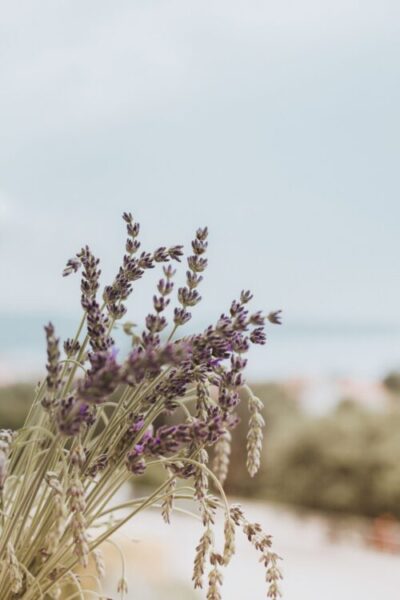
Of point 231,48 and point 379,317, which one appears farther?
point 379,317

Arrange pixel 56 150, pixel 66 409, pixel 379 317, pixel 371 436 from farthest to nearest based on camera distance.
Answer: pixel 56 150, pixel 379 317, pixel 371 436, pixel 66 409

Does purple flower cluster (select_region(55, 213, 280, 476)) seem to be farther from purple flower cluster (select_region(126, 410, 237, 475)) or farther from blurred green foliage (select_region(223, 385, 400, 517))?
blurred green foliage (select_region(223, 385, 400, 517))

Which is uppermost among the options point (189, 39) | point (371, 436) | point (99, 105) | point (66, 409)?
point (189, 39)

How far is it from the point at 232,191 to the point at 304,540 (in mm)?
25950

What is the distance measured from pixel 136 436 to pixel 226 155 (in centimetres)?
3131

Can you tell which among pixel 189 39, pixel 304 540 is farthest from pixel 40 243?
pixel 304 540

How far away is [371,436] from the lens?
775 centimetres

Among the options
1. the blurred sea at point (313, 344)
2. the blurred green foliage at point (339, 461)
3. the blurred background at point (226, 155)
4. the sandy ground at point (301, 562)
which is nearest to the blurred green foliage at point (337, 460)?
the blurred green foliage at point (339, 461)

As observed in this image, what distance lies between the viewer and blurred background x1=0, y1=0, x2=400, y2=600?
21844mm

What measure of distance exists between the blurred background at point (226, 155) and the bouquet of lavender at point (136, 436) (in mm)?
15811

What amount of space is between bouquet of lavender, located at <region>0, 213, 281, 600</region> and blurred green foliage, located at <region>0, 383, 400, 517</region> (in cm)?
734

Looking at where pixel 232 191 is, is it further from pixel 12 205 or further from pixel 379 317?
pixel 12 205

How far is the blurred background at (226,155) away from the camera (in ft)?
71.7

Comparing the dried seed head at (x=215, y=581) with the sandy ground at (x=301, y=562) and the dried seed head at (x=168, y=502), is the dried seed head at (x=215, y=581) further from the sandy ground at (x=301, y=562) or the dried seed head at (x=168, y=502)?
the sandy ground at (x=301, y=562)
